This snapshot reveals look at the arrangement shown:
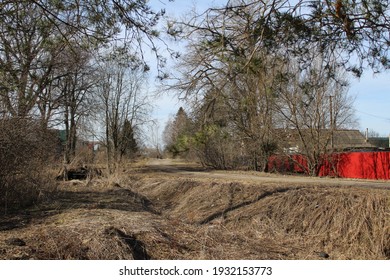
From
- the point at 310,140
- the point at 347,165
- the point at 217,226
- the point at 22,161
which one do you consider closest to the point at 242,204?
the point at 217,226

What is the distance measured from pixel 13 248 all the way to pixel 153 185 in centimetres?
1444

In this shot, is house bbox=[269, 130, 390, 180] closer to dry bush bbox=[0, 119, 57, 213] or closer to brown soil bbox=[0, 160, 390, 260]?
brown soil bbox=[0, 160, 390, 260]

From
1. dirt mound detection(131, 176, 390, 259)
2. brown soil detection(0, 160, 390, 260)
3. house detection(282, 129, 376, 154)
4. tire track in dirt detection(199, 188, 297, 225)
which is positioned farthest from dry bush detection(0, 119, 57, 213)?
house detection(282, 129, 376, 154)

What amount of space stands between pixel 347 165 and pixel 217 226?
64.2 ft

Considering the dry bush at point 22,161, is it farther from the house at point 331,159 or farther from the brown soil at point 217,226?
the house at point 331,159

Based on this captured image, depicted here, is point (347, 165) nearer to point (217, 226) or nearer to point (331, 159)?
point (331, 159)

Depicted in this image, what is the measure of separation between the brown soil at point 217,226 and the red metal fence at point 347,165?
46.6 ft

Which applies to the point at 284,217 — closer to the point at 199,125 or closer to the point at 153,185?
the point at 199,125

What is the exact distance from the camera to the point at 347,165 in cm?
2884

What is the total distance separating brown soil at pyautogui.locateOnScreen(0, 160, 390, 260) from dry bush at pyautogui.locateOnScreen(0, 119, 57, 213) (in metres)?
0.64

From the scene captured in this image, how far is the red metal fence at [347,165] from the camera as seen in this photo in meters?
26.1

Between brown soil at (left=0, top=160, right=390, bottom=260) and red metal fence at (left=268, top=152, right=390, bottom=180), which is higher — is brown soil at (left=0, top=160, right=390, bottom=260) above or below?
below

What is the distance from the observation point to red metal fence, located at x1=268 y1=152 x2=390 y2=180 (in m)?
26.1

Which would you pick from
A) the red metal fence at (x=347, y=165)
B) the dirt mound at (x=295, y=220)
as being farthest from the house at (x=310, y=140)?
the dirt mound at (x=295, y=220)
